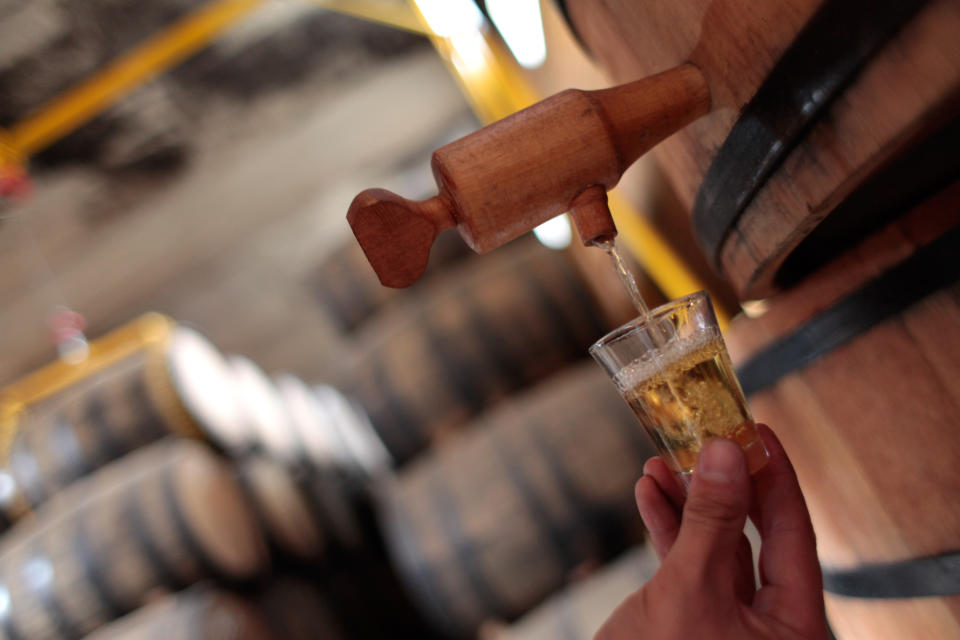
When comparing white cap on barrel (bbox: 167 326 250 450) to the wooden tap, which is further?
white cap on barrel (bbox: 167 326 250 450)

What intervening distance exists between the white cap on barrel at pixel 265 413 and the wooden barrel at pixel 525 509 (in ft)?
3.53

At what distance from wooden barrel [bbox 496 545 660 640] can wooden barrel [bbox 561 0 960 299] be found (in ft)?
3.51

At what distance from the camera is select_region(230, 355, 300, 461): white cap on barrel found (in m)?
2.89

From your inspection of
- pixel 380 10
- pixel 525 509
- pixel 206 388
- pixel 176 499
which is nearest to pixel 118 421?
pixel 206 388

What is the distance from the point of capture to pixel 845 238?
75 centimetres

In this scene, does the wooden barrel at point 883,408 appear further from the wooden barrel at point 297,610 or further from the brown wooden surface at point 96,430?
the brown wooden surface at point 96,430

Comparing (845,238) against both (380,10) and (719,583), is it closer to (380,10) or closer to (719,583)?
(719,583)

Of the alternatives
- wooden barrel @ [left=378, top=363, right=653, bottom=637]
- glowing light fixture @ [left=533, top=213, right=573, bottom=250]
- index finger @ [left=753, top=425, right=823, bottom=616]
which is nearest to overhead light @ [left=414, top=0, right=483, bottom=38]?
glowing light fixture @ [left=533, top=213, right=573, bottom=250]

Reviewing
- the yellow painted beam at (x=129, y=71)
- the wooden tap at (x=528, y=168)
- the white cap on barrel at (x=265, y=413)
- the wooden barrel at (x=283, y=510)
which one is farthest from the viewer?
the yellow painted beam at (x=129, y=71)

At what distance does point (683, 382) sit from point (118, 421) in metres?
2.45

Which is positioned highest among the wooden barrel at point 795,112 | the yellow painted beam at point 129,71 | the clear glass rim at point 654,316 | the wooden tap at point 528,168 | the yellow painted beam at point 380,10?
the yellow painted beam at point 129,71

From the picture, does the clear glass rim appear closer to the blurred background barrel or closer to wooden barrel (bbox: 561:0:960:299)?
wooden barrel (bbox: 561:0:960:299)

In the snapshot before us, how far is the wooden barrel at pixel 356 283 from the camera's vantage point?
2541mm

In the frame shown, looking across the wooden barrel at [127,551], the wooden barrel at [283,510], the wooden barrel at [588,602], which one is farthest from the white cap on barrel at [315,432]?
the wooden barrel at [588,602]
